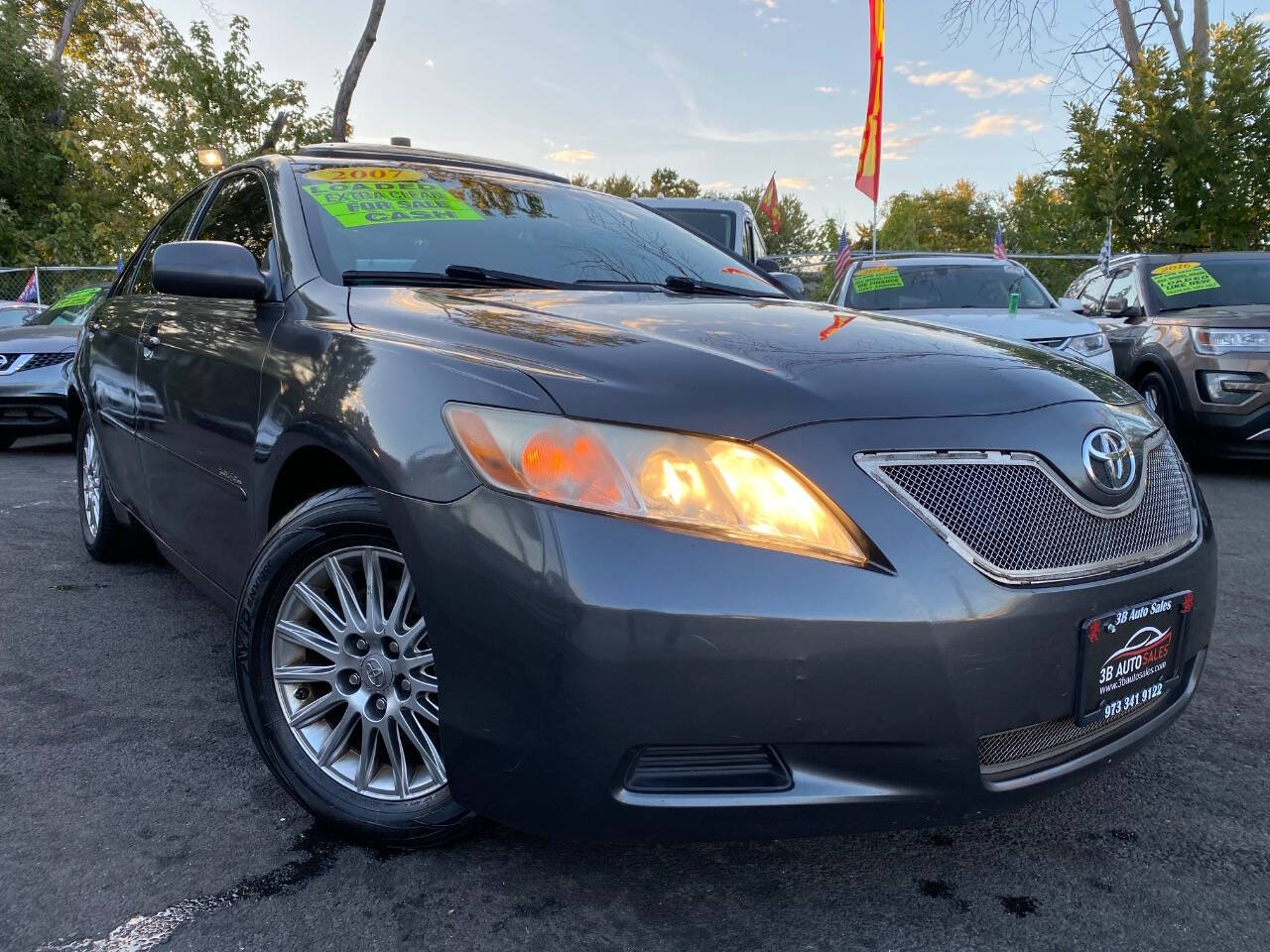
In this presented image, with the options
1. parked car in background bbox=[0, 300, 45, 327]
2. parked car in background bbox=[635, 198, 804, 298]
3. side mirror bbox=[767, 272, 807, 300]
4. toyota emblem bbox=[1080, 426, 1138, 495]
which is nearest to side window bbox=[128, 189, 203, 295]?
side mirror bbox=[767, 272, 807, 300]

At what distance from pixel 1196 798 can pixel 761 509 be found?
1.49m

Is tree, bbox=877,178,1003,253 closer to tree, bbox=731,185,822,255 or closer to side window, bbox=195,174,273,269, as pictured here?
tree, bbox=731,185,822,255

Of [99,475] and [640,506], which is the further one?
[99,475]

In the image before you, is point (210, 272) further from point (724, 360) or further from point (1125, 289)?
point (1125, 289)

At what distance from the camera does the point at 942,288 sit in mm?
7930

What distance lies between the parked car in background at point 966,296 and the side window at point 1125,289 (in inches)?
24.1

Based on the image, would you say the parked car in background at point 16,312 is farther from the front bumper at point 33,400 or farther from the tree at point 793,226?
the tree at point 793,226

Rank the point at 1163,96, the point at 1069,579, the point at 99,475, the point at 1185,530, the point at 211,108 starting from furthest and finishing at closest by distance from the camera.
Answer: the point at 211,108
the point at 1163,96
the point at 99,475
the point at 1185,530
the point at 1069,579

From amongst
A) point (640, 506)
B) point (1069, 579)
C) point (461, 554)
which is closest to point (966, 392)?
point (1069, 579)

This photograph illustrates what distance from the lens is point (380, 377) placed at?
2.04 metres

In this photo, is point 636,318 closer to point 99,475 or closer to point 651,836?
point 651,836

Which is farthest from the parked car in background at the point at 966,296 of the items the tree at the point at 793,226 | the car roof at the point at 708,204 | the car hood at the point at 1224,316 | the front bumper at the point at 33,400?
the tree at the point at 793,226

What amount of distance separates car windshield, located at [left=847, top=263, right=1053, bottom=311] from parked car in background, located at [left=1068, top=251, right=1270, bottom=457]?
72cm

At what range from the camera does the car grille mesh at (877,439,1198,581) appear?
1726 millimetres
